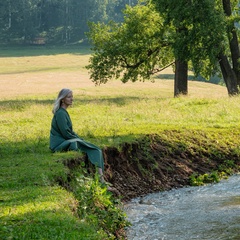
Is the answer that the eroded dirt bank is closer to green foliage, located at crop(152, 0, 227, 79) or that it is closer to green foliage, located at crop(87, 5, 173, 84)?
green foliage, located at crop(152, 0, 227, 79)

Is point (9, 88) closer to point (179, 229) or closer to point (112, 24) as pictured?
point (112, 24)

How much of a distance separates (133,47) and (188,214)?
76.3 ft

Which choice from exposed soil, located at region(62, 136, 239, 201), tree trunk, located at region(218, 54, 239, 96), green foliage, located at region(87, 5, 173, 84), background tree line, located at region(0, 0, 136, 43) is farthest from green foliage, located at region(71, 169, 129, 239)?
background tree line, located at region(0, 0, 136, 43)

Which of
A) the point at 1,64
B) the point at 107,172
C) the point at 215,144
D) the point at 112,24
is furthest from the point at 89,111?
the point at 1,64

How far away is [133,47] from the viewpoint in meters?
34.3

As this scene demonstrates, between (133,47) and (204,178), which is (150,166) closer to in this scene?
(204,178)

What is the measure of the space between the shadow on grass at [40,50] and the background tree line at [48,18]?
8526mm

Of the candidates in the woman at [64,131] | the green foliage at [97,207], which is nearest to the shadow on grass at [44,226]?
the green foliage at [97,207]

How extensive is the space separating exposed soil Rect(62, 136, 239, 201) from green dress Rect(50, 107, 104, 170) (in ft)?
1.69

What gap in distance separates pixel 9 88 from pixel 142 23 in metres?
14.6

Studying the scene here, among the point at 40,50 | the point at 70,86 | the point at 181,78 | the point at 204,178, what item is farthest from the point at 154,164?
the point at 40,50

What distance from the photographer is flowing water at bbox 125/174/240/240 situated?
10.3 metres

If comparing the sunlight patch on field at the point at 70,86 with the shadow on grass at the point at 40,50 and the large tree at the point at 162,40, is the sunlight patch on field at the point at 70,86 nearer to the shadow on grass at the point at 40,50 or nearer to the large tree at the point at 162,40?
the large tree at the point at 162,40

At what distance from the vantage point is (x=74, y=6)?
126m
